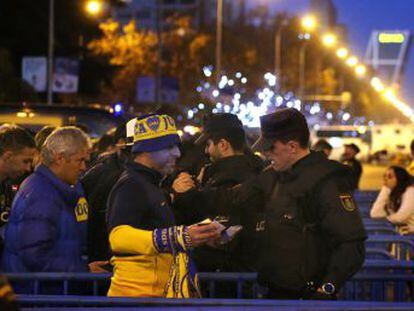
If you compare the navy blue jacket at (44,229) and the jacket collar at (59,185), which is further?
the jacket collar at (59,185)

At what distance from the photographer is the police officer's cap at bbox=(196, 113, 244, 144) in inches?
304

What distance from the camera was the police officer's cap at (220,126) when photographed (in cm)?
772

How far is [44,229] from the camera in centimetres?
616

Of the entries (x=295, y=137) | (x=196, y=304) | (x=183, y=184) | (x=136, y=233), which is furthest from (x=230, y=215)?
(x=196, y=304)

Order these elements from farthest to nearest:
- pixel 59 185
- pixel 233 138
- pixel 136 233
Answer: pixel 233 138 → pixel 59 185 → pixel 136 233

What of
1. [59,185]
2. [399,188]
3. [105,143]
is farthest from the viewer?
[399,188]

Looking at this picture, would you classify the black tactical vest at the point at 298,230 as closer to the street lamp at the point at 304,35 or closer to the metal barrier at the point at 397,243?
the metal barrier at the point at 397,243

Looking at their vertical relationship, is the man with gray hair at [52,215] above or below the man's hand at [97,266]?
above

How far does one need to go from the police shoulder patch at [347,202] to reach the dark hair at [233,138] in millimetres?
2077

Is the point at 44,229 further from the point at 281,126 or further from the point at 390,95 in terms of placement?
the point at 390,95

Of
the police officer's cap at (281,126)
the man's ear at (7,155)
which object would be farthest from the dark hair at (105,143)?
the police officer's cap at (281,126)

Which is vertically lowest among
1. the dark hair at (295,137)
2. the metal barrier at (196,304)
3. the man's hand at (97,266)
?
the man's hand at (97,266)

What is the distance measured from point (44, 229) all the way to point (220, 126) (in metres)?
1.97

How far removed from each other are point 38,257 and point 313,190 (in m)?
1.62
